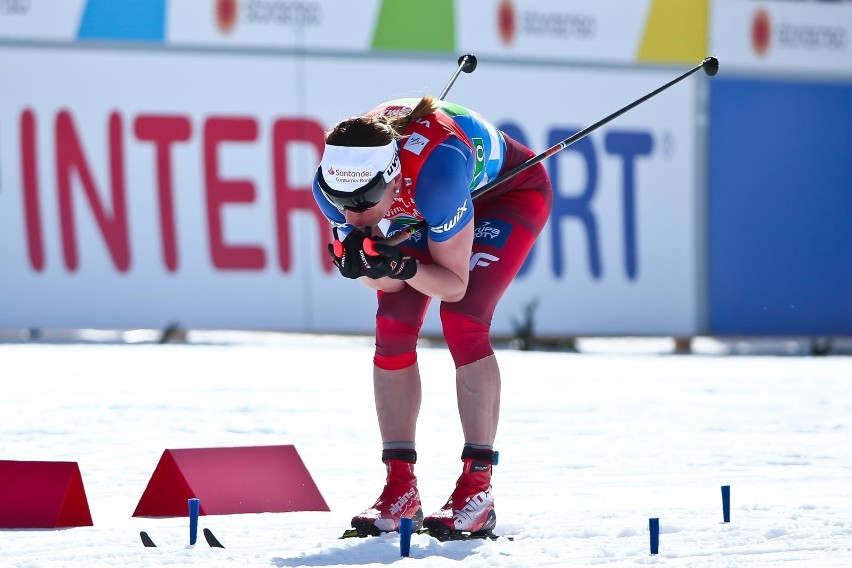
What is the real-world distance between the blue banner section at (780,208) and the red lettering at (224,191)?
11.7 feet

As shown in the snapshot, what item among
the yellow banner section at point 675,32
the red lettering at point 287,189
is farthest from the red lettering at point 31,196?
the yellow banner section at point 675,32

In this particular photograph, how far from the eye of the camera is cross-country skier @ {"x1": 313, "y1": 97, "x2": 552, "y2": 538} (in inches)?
151

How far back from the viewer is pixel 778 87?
36.7ft

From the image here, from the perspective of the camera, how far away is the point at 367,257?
3.74 m

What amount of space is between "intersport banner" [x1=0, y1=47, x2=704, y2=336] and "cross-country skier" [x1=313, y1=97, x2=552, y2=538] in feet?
17.7

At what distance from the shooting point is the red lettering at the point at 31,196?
9477mm

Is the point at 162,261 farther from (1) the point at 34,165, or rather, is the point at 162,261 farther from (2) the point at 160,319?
(1) the point at 34,165

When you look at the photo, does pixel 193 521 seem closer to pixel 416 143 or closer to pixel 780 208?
pixel 416 143

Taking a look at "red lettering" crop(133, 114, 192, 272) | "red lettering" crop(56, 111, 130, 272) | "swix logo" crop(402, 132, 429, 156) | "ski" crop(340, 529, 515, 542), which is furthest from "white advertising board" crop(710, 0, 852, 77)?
"ski" crop(340, 529, 515, 542)

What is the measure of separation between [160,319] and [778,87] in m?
5.18

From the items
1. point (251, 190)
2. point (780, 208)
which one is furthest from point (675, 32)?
point (251, 190)

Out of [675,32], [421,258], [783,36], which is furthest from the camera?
[783,36]

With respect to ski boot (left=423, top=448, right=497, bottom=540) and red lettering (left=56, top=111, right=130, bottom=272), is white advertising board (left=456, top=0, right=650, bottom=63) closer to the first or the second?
red lettering (left=56, top=111, right=130, bottom=272)

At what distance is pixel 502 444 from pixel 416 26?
4.88 m
